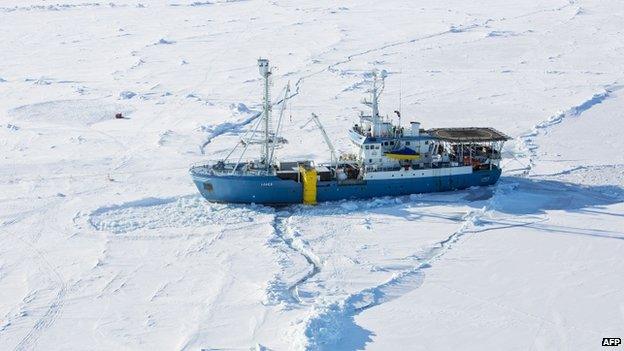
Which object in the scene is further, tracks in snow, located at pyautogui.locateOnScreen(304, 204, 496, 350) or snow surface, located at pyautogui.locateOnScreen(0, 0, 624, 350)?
snow surface, located at pyautogui.locateOnScreen(0, 0, 624, 350)

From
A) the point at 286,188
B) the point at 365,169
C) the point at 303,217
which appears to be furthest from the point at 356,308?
the point at 365,169

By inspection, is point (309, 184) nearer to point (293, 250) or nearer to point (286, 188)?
point (286, 188)

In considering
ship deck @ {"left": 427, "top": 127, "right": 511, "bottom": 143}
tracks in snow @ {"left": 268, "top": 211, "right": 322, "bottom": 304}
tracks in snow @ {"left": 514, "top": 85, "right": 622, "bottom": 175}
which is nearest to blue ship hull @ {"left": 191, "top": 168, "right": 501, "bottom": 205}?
tracks in snow @ {"left": 268, "top": 211, "right": 322, "bottom": 304}

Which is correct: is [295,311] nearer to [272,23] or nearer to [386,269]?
[386,269]

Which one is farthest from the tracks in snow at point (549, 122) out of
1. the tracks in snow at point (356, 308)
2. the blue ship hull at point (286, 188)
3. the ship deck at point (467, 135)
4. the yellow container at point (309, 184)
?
the tracks in snow at point (356, 308)

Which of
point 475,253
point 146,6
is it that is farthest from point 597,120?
point 146,6

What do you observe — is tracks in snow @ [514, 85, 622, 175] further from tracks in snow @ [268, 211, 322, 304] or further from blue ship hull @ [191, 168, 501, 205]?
tracks in snow @ [268, 211, 322, 304]
